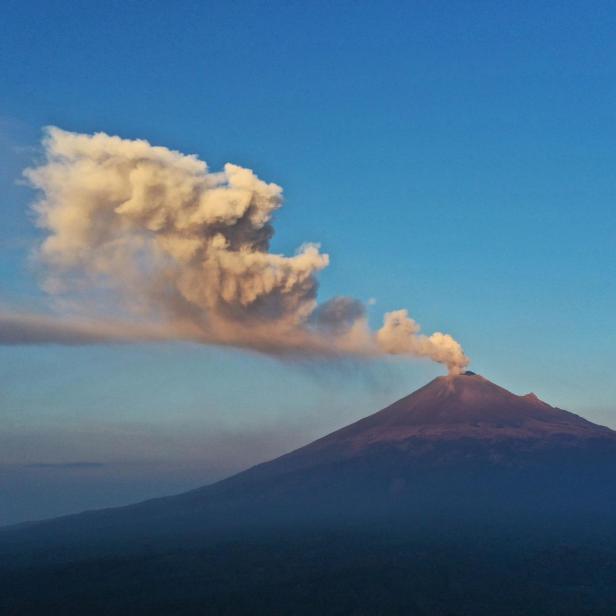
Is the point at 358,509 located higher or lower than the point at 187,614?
higher

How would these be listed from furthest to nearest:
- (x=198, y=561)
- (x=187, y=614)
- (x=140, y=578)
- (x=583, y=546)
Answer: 1. (x=583, y=546)
2. (x=198, y=561)
3. (x=140, y=578)
4. (x=187, y=614)

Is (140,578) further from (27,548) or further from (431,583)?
(27,548)

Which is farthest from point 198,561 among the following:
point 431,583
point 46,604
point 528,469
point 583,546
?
point 528,469

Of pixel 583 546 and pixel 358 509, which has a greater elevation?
pixel 358 509

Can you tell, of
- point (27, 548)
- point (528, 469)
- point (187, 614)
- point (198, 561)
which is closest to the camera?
point (187, 614)

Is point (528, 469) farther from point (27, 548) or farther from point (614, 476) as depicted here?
point (27, 548)

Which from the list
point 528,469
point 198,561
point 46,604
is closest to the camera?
point 46,604

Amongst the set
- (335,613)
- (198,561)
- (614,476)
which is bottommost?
(335,613)

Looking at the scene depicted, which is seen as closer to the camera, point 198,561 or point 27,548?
point 198,561

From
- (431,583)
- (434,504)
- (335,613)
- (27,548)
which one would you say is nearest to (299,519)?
(434,504)
